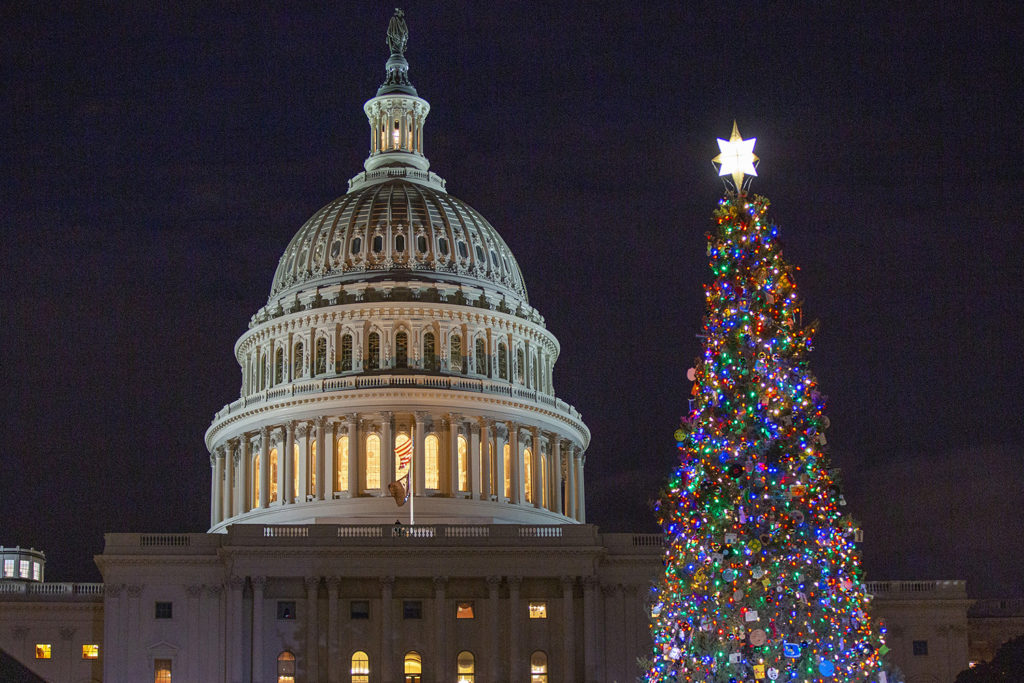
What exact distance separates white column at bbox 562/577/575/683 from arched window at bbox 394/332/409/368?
25.8 meters

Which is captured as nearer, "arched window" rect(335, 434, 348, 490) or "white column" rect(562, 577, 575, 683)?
"white column" rect(562, 577, 575, 683)

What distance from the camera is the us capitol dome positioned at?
341 feet

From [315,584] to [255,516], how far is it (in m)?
20.1

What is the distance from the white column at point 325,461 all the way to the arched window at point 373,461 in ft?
6.46

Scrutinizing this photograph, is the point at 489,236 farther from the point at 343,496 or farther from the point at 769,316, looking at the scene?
the point at 769,316

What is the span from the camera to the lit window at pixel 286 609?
86175 mm

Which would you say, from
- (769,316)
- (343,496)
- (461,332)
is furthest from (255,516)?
(769,316)

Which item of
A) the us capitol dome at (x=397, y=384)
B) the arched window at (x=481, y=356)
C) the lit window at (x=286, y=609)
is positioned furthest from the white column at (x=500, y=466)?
the lit window at (x=286, y=609)

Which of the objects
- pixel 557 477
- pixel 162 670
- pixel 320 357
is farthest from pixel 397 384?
pixel 162 670

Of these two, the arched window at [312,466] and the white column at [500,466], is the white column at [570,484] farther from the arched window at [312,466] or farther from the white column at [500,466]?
the arched window at [312,466]

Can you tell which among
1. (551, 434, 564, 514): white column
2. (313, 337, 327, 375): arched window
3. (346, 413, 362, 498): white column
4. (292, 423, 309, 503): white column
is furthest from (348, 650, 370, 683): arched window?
(313, 337, 327, 375): arched window

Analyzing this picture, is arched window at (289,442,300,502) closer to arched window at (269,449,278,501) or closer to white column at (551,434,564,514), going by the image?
arched window at (269,449,278,501)

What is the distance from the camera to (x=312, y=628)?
85250mm

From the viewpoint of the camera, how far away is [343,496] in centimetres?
10288
